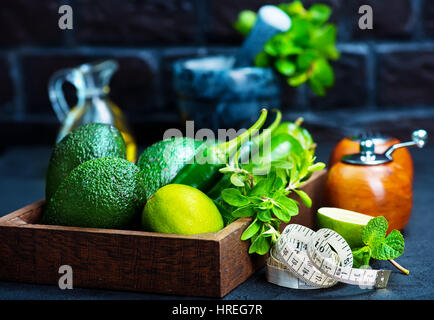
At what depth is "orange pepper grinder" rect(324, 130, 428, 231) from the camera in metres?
0.82

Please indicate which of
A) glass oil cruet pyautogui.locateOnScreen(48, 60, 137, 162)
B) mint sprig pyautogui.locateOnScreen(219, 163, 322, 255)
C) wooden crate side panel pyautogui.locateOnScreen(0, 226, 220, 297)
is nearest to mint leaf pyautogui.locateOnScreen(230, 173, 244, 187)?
mint sprig pyautogui.locateOnScreen(219, 163, 322, 255)

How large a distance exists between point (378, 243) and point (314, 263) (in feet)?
0.29

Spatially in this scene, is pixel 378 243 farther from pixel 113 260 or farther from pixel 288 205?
pixel 113 260

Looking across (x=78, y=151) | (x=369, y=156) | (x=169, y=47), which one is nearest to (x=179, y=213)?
(x=78, y=151)

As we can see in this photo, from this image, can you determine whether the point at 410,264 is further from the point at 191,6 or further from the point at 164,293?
the point at 191,6

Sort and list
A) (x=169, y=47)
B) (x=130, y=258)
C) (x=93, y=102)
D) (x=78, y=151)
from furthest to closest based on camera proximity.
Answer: (x=169, y=47)
(x=93, y=102)
(x=78, y=151)
(x=130, y=258)

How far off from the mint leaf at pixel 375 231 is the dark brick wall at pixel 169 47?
0.81 metres

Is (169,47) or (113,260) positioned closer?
(113,260)

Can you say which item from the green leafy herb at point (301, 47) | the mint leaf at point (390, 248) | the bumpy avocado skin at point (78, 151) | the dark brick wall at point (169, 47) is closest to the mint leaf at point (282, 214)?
the mint leaf at point (390, 248)

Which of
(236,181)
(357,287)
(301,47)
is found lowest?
(357,287)

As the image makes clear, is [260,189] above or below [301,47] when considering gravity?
below

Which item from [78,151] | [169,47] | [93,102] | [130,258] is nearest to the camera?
[130,258]

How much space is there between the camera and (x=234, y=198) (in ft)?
2.30

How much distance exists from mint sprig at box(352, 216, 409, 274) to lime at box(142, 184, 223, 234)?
6.3 inches
